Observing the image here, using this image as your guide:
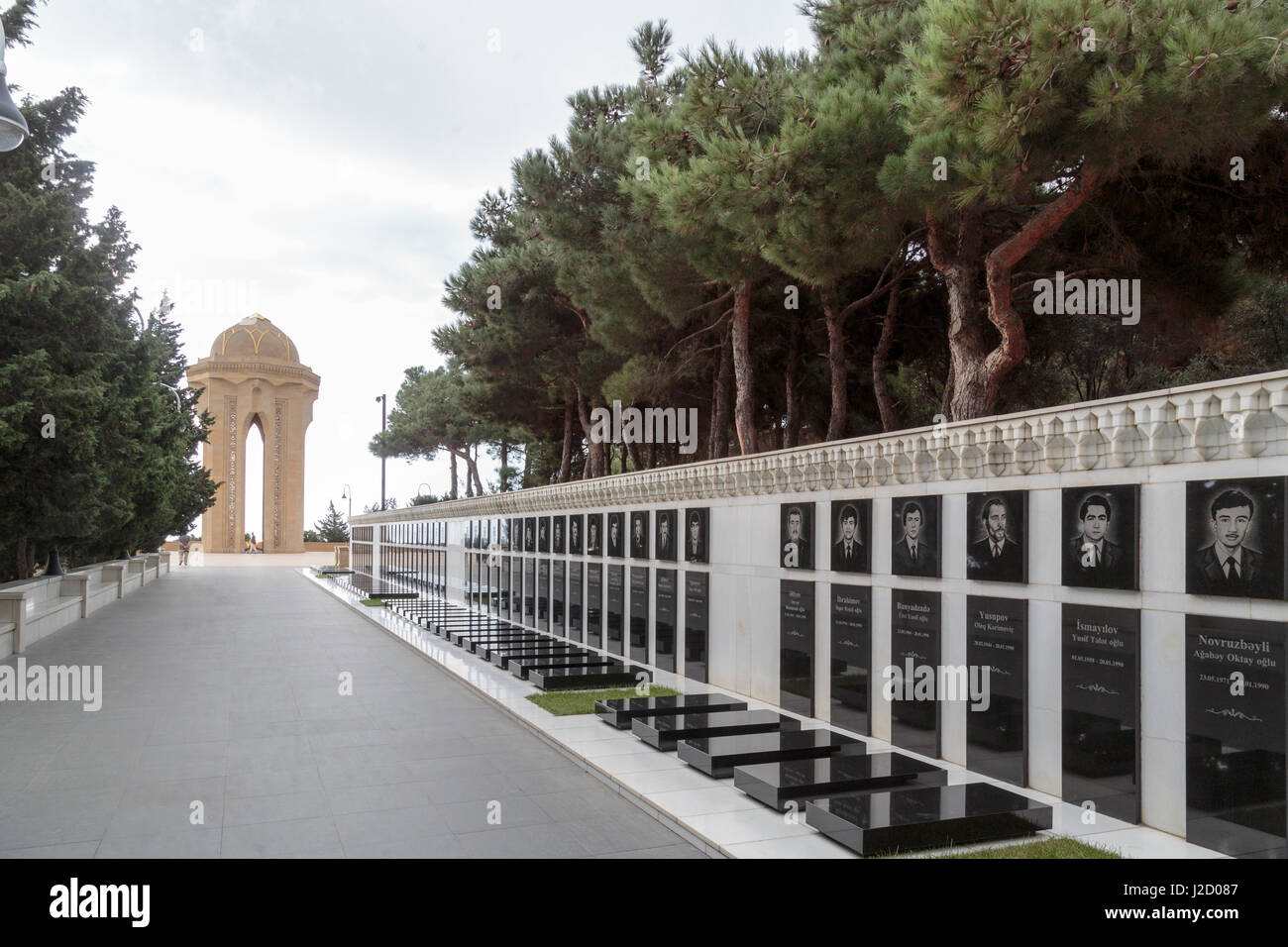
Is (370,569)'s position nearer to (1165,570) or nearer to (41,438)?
(41,438)

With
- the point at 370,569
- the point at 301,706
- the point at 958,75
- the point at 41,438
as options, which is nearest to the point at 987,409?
the point at 958,75

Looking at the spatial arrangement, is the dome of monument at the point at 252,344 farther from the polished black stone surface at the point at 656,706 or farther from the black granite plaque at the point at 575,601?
the polished black stone surface at the point at 656,706

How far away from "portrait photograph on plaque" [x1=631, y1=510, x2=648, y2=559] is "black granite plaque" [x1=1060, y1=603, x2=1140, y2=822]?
7804mm

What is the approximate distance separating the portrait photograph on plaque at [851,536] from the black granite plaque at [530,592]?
10.5 meters

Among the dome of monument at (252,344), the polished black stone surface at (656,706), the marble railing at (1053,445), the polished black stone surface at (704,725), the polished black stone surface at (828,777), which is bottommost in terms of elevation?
the polished black stone surface at (656,706)

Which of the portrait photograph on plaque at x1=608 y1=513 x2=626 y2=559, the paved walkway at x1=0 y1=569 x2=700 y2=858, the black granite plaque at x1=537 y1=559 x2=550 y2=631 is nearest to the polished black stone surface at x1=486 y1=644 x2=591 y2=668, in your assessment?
the paved walkway at x1=0 y1=569 x2=700 y2=858

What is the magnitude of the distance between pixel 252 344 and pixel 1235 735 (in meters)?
62.1

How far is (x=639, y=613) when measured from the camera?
45.1 feet

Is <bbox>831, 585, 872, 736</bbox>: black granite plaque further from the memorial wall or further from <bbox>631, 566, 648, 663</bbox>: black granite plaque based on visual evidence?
<bbox>631, 566, 648, 663</bbox>: black granite plaque

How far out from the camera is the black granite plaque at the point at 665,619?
12.7 meters

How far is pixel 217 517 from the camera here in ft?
192

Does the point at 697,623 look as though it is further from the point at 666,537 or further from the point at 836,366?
the point at 836,366

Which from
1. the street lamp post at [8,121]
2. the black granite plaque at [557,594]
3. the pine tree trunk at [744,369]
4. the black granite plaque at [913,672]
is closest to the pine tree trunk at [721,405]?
the pine tree trunk at [744,369]
